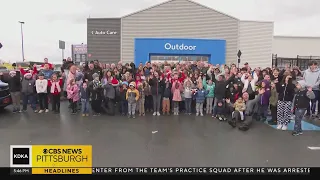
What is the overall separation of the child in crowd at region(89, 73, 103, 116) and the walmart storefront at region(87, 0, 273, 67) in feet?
56.2

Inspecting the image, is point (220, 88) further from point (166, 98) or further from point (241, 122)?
point (166, 98)

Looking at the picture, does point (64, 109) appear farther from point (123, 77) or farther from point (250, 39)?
point (250, 39)

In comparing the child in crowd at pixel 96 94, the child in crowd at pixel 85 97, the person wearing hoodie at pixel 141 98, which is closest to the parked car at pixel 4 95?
the child in crowd at pixel 85 97

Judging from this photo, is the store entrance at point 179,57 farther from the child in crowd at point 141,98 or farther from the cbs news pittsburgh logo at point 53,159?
the cbs news pittsburgh logo at point 53,159

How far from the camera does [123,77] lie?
9.31 metres

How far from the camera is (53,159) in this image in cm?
418

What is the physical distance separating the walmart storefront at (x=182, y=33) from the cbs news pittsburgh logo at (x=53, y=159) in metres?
21.2

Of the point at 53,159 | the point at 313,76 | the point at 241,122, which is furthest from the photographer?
the point at 313,76

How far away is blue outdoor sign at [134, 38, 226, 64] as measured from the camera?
→ 2503 centimetres

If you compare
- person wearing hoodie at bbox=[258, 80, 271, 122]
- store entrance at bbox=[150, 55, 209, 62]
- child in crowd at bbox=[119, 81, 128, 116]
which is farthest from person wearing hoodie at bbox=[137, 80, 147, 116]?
store entrance at bbox=[150, 55, 209, 62]

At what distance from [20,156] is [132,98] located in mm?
4406

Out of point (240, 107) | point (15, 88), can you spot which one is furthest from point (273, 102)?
point (15, 88)

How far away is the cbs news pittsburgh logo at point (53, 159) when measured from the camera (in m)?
3.87

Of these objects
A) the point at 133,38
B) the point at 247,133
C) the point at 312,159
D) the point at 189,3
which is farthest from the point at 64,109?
the point at 189,3
